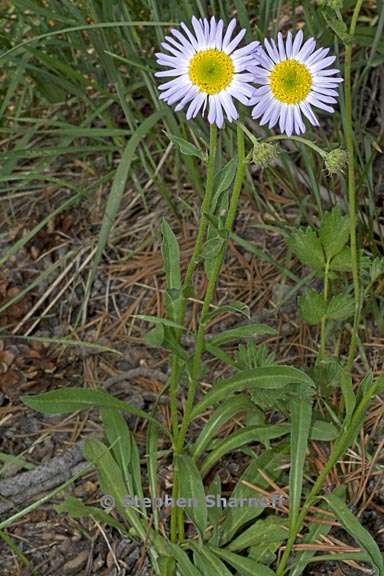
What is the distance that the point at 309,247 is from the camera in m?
1.92

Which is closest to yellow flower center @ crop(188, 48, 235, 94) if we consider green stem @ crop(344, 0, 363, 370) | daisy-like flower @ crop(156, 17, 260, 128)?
daisy-like flower @ crop(156, 17, 260, 128)

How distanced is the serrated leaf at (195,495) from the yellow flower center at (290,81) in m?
0.81

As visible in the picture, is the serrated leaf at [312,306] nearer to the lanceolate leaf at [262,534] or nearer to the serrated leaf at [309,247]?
the serrated leaf at [309,247]

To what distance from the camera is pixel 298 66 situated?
63.9 inches

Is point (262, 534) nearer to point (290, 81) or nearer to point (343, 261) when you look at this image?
point (343, 261)

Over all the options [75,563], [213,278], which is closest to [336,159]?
[213,278]

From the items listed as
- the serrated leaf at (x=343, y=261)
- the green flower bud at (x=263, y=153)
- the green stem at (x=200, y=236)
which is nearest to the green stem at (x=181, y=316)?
the green stem at (x=200, y=236)

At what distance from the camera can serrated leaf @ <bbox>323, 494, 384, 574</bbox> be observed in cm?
169

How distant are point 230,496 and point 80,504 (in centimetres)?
34

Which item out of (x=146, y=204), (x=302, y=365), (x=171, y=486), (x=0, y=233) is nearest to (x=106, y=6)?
(x=146, y=204)

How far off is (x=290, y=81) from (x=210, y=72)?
0.16 meters

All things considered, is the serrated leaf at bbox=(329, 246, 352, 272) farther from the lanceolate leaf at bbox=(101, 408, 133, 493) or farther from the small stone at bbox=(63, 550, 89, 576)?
A: the small stone at bbox=(63, 550, 89, 576)

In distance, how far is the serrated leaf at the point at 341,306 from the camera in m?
1.90

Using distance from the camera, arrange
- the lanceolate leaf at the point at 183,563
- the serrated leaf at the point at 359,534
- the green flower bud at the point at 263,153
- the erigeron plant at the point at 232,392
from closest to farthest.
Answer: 1. the green flower bud at the point at 263,153
2. the erigeron plant at the point at 232,392
3. the serrated leaf at the point at 359,534
4. the lanceolate leaf at the point at 183,563
